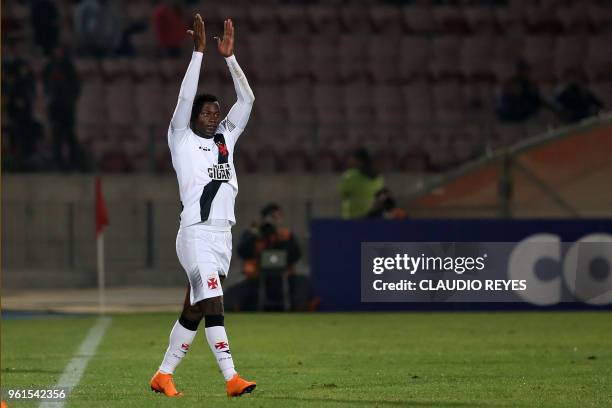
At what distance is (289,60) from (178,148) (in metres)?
17.4

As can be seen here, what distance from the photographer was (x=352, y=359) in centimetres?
1182

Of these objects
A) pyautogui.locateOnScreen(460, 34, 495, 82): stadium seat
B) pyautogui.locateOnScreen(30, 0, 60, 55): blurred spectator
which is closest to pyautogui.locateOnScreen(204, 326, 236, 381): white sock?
pyautogui.locateOnScreen(30, 0, 60, 55): blurred spectator

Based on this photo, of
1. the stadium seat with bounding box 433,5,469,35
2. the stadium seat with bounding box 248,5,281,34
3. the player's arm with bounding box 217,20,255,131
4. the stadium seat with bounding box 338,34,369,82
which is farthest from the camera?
the stadium seat with bounding box 433,5,469,35

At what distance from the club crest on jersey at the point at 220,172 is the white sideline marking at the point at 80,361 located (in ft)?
5.31

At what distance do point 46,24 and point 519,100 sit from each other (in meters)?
8.23

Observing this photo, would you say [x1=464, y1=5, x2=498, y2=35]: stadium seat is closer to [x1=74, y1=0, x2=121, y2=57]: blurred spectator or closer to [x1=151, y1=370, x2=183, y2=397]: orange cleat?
[x1=74, y1=0, x2=121, y2=57]: blurred spectator

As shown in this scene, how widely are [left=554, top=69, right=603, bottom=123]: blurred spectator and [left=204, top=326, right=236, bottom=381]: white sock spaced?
1595cm

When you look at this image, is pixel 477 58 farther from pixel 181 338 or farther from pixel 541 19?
pixel 181 338

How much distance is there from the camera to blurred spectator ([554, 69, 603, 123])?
78.5ft

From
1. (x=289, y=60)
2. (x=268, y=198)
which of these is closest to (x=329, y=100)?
(x=289, y=60)

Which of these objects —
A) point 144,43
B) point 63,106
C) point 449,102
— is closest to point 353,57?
point 449,102

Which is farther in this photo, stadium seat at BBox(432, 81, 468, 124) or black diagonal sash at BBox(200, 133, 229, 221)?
stadium seat at BBox(432, 81, 468, 124)

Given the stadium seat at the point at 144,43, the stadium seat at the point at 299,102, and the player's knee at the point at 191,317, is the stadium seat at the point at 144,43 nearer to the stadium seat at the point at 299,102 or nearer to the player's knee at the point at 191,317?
the stadium seat at the point at 299,102

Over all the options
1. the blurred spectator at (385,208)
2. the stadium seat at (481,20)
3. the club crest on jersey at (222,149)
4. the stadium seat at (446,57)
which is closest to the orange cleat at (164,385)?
the club crest on jersey at (222,149)
